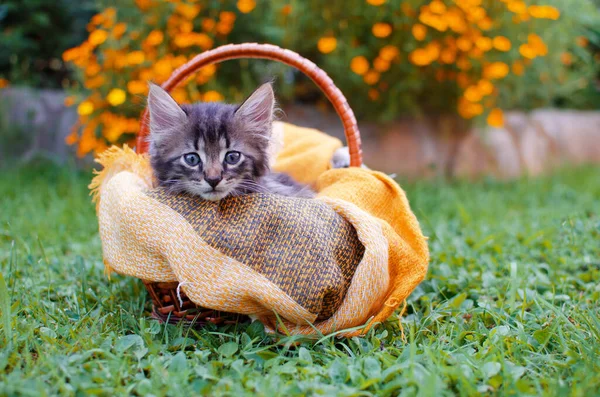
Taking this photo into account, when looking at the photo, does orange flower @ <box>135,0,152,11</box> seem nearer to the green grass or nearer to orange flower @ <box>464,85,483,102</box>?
the green grass

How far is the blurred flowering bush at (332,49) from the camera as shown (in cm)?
345

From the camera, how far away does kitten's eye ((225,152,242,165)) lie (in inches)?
68.3

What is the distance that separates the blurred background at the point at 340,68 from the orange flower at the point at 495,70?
0.6 inches

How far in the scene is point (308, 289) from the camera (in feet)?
4.98

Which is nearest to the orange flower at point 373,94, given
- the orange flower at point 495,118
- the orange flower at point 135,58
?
the orange flower at point 495,118

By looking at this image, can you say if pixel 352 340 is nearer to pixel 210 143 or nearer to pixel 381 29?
pixel 210 143

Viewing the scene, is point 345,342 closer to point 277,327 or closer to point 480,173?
point 277,327

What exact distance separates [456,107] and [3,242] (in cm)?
319

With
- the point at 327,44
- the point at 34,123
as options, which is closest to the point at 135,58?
the point at 327,44

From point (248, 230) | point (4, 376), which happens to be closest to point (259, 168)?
point (248, 230)

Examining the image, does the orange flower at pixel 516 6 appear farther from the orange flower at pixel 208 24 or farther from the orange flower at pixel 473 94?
the orange flower at pixel 208 24

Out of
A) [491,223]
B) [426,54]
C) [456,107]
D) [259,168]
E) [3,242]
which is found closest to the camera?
[259,168]

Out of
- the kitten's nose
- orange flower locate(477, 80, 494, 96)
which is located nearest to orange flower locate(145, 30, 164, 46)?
the kitten's nose

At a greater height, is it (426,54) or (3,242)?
(426,54)
